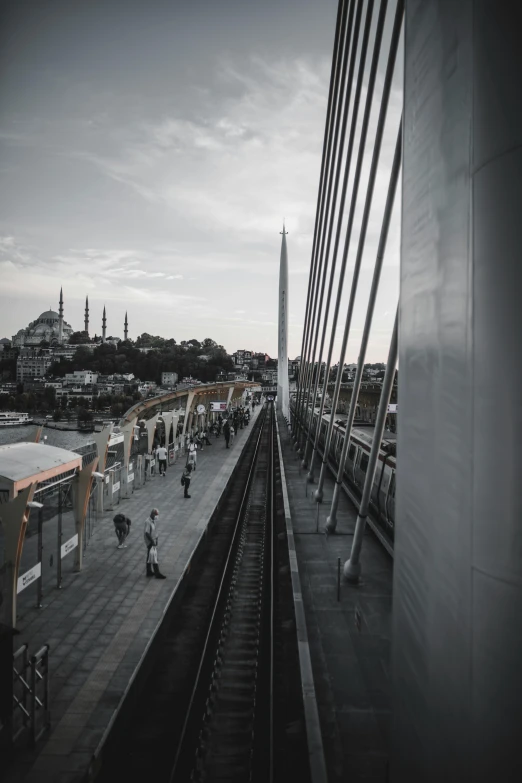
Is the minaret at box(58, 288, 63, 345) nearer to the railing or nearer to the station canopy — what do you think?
the station canopy

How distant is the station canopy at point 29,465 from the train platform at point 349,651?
4698mm

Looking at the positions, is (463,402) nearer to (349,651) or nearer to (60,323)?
(349,651)

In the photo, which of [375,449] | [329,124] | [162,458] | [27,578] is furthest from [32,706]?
[329,124]

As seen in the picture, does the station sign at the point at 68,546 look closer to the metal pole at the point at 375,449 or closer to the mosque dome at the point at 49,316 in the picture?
the metal pole at the point at 375,449

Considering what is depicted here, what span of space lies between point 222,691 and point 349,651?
1.65 m

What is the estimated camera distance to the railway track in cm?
458

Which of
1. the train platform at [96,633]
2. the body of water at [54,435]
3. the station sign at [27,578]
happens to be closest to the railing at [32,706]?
the train platform at [96,633]

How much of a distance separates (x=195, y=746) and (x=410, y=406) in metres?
4.43

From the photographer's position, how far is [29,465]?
7918mm

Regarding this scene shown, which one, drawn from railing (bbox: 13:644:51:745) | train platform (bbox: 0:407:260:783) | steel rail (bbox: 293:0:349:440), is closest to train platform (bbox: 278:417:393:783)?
train platform (bbox: 0:407:260:783)

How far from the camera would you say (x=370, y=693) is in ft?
17.2

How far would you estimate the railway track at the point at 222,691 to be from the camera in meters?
4.58

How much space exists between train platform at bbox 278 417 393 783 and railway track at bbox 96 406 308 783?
44 centimetres

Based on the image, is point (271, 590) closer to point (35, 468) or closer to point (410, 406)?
point (35, 468)
